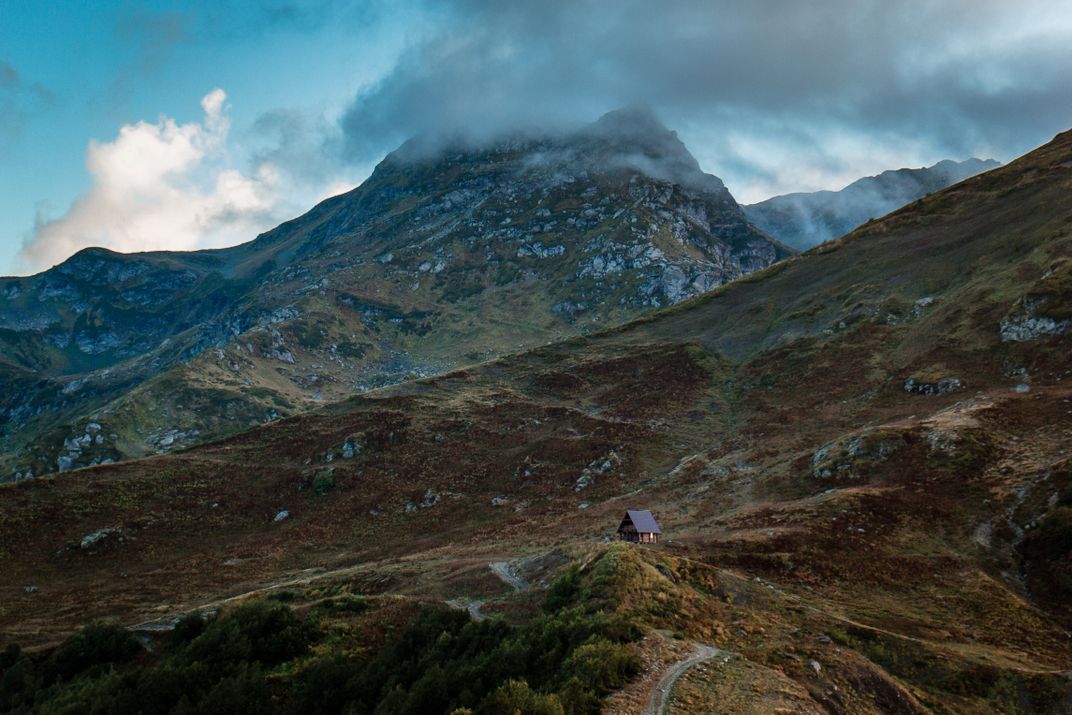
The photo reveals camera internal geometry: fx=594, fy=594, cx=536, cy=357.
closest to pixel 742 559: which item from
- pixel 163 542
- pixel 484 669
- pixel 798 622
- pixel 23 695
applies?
pixel 798 622

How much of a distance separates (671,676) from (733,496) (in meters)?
45.9

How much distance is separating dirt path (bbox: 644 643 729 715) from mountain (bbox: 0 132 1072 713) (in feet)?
2.33

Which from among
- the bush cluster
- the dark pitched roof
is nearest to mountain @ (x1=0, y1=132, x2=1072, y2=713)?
the bush cluster

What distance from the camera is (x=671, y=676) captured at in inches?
987

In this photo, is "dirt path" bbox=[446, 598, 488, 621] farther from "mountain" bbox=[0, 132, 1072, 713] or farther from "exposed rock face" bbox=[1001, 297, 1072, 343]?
"exposed rock face" bbox=[1001, 297, 1072, 343]

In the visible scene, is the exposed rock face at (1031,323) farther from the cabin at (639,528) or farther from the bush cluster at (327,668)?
the bush cluster at (327,668)

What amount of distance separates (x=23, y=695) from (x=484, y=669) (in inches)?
1494

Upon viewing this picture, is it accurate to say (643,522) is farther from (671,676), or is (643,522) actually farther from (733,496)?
(671,676)

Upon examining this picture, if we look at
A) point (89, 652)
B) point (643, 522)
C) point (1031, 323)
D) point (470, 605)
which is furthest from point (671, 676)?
point (1031, 323)

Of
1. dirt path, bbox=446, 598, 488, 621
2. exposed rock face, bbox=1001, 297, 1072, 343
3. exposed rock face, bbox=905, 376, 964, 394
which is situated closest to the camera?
dirt path, bbox=446, 598, 488, 621

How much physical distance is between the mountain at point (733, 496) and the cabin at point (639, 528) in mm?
3443

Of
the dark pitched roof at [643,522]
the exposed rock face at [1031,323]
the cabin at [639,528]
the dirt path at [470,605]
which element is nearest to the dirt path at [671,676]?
the dirt path at [470,605]

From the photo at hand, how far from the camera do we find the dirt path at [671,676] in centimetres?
2233

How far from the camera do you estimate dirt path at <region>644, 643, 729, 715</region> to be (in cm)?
2233
